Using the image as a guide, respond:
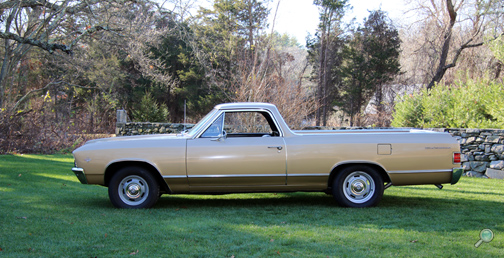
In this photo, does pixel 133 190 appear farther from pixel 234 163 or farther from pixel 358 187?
pixel 358 187

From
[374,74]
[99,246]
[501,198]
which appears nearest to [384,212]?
[501,198]

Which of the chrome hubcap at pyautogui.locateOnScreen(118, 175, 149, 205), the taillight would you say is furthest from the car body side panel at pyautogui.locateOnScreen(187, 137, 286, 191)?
the taillight

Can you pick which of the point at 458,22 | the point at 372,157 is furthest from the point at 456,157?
the point at 458,22

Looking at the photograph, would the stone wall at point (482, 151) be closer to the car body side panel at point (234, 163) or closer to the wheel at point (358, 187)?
the wheel at point (358, 187)

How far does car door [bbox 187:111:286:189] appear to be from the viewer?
7.07 m

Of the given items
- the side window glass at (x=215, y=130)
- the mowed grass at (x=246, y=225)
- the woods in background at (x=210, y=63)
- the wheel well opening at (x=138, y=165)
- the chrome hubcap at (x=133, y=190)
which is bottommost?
the mowed grass at (x=246, y=225)

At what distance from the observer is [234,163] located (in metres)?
7.08

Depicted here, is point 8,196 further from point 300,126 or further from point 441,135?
point 300,126

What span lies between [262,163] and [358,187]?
160 cm

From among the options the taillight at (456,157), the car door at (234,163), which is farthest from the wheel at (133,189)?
the taillight at (456,157)

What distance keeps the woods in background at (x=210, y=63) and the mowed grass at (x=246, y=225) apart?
5.95 metres

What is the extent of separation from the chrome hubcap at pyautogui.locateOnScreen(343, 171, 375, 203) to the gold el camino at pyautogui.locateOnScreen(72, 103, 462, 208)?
0.05 ft

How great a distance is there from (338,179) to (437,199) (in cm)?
248

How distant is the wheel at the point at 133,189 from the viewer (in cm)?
710
